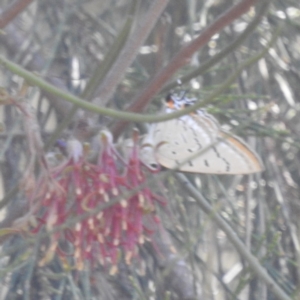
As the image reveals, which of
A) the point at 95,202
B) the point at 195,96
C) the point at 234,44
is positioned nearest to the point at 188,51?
the point at 234,44

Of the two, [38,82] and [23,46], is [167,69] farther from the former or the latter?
[23,46]

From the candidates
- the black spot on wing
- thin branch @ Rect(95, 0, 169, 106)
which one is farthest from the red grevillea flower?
the black spot on wing

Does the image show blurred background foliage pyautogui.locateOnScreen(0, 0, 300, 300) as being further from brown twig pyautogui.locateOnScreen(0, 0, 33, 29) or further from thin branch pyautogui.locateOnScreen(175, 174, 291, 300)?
brown twig pyautogui.locateOnScreen(0, 0, 33, 29)

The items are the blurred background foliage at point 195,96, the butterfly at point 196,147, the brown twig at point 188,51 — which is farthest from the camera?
the blurred background foliage at point 195,96

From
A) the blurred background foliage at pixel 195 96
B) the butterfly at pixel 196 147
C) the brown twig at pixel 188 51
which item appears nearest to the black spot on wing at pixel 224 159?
the butterfly at pixel 196 147

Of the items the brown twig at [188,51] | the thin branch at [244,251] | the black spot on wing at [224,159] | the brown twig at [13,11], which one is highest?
the brown twig at [13,11]

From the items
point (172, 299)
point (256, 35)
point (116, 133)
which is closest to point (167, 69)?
point (116, 133)

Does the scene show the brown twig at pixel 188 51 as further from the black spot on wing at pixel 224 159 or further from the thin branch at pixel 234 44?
the black spot on wing at pixel 224 159
